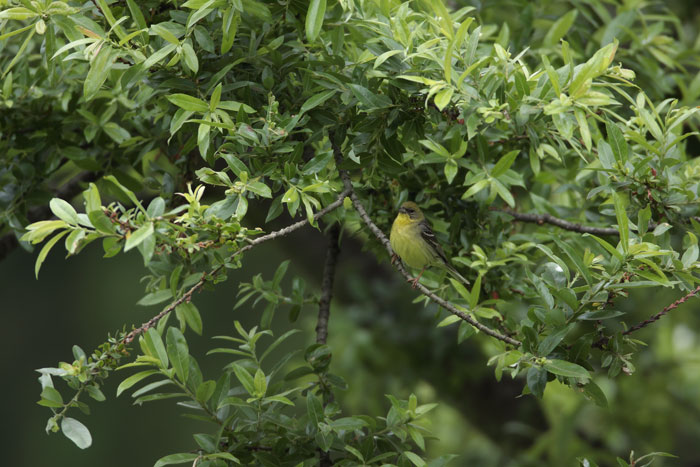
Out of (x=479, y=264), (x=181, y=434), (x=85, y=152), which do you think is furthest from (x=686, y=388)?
(x=181, y=434)

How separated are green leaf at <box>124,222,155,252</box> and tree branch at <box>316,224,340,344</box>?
122 centimetres

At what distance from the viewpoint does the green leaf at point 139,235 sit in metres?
1.51

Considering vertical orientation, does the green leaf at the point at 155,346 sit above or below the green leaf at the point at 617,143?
below

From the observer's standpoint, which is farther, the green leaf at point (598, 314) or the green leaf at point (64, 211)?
the green leaf at point (598, 314)

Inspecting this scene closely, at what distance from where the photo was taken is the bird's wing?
269 centimetres

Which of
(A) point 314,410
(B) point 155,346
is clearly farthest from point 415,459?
(B) point 155,346

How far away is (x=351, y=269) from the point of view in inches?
200

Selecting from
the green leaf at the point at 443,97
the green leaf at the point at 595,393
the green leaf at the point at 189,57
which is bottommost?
the green leaf at the point at 595,393

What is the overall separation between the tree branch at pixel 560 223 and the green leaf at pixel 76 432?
1689mm

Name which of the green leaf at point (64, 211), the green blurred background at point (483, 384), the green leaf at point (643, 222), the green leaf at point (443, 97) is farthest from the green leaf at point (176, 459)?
the green blurred background at point (483, 384)

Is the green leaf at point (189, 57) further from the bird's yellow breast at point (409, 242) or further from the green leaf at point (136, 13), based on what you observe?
the bird's yellow breast at point (409, 242)

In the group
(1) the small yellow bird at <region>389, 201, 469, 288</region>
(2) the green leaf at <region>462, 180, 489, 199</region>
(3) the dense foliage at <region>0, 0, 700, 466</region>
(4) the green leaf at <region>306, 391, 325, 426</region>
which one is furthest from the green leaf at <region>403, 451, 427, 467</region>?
(2) the green leaf at <region>462, 180, 489, 199</region>

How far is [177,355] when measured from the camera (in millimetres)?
2090

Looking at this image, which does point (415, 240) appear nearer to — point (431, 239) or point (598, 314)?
point (431, 239)
